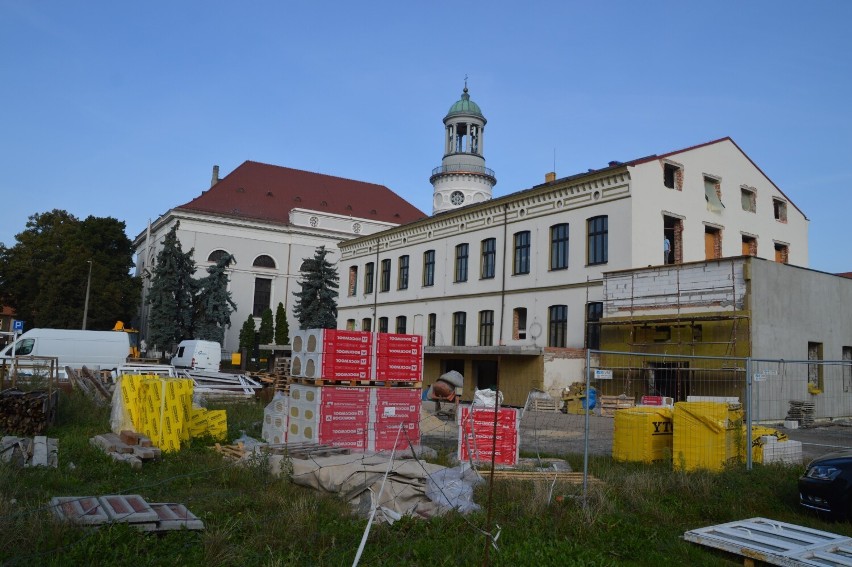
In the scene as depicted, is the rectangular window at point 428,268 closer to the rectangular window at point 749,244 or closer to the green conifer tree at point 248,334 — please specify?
the rectangular window at point 749,244

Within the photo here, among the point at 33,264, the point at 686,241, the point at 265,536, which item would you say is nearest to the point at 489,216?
the point at 686,241

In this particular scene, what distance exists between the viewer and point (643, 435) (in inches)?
467

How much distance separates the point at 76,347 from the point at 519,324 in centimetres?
2040

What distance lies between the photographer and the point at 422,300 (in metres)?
39.0

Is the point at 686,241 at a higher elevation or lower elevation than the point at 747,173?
lower

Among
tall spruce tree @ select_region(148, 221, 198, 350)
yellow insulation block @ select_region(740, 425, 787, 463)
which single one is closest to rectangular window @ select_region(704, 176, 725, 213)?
yellow insulation block @ select_region(740, 425, 787, 463)

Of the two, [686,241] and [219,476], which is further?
[686,241]

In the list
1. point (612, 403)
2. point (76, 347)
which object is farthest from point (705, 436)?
point (76, 347)

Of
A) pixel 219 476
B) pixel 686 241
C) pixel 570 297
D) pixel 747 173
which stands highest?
pixel 747 173

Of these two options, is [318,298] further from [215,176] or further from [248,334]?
[215,176]

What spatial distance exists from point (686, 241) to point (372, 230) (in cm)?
4089

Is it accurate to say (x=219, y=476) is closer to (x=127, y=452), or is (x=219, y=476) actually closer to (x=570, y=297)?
(x=127, y=452)

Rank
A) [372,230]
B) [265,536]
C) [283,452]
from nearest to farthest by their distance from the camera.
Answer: [265,536]
[283,452]
[372,230]

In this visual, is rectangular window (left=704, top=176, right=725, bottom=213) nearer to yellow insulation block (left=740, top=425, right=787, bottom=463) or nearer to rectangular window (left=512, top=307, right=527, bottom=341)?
rectangular window (left=512, top=307, right=527, bottom=341)
